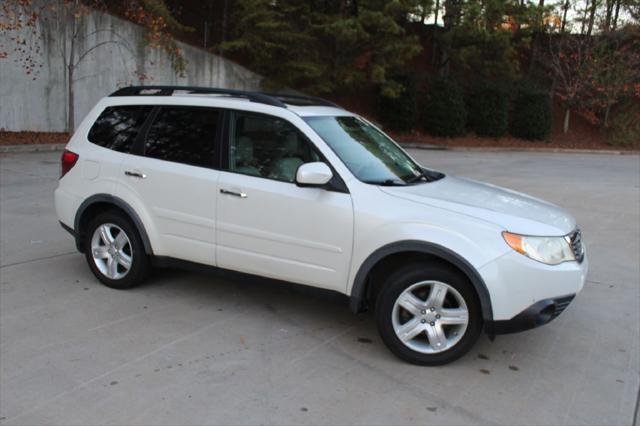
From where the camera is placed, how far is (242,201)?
458cm

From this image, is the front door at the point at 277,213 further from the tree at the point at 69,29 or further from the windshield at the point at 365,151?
the tree at the point at 69,29

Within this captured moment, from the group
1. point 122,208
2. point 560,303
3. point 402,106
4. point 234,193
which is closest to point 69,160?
point 122,208

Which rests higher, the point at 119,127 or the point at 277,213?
the point at 119,127

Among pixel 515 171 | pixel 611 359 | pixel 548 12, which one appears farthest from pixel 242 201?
pixel 548 12

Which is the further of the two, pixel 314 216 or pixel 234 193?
pixel 234 193

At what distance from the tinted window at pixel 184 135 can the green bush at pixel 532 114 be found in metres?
24.9

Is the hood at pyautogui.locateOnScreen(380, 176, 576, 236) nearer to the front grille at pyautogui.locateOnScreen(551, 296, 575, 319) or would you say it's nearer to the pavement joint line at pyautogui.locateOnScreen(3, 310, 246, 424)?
the front grille at pyautogui.locateOnScreen(551, 296, 575, 319)

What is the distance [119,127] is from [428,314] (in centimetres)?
320

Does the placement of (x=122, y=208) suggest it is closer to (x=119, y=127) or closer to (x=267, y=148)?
(x=119, y=127)

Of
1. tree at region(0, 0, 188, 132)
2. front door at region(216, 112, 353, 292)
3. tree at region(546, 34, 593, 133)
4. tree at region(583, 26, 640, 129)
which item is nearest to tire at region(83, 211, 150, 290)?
front door at region(216, 112, 353, 292)

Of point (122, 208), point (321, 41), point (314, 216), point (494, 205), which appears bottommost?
point (122, 208)

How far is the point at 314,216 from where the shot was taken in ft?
14.1

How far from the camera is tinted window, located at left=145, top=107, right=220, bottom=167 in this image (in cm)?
487

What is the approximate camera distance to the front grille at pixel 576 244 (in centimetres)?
417
